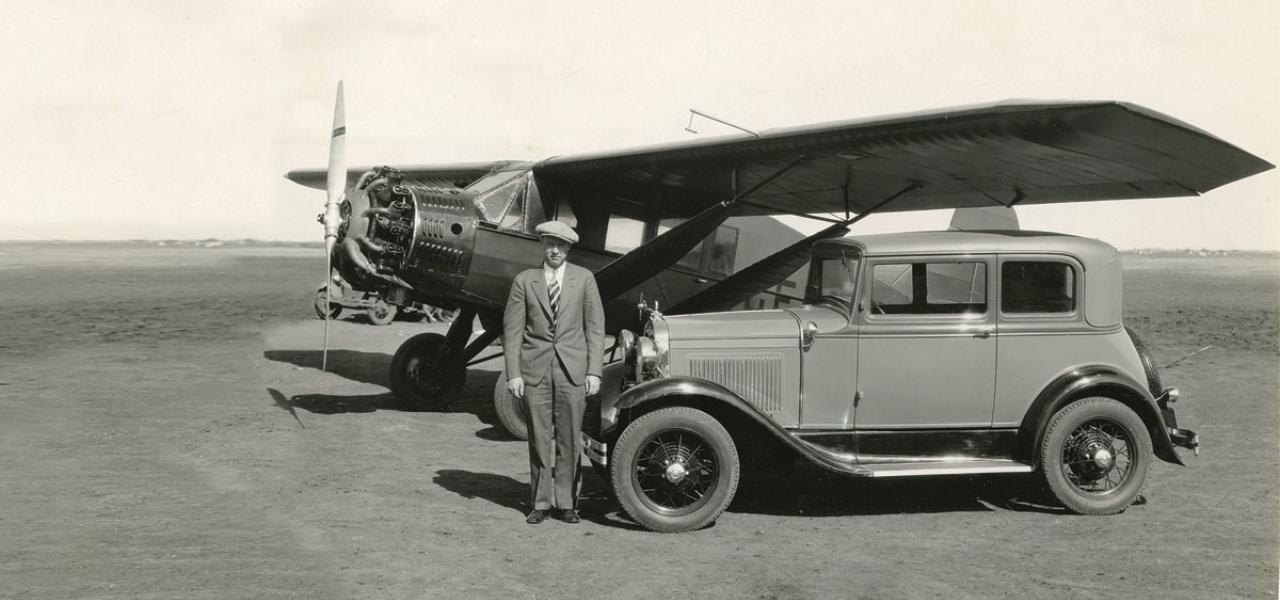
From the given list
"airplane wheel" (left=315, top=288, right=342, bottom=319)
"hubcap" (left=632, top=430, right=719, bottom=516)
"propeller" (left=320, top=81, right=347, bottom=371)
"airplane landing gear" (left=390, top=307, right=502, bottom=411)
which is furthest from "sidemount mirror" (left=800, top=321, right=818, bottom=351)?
"airplane wheel" (left=315, top=288, right=342, bottom=319)

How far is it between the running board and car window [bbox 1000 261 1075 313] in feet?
3.31

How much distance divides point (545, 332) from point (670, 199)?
174 inches

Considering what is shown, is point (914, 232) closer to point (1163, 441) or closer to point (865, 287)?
point (865, 287)

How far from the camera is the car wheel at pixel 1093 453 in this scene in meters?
6.04

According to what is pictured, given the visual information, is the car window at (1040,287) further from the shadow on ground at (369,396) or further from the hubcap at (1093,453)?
the shadow on ground at (369,396)

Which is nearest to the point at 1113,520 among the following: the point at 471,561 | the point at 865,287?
the point at 865,287

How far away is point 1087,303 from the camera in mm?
6168

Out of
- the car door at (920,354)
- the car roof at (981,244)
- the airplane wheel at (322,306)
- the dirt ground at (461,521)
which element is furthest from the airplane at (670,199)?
the airplane wheel at (322,306)

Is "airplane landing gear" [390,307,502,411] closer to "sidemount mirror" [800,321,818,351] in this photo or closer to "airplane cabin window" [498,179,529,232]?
"airplane cabin window" [498,179,529,232]

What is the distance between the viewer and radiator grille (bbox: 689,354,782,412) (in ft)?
19.7

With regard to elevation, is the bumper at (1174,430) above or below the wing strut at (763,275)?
below

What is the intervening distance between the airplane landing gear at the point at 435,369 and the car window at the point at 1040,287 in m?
5.82

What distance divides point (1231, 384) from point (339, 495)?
1120 cm

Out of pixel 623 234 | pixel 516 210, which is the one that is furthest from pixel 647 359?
pixel 623 234
